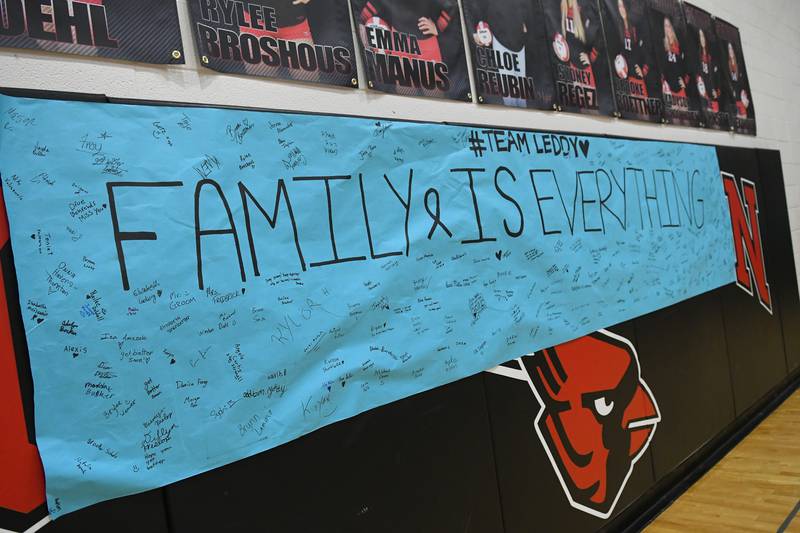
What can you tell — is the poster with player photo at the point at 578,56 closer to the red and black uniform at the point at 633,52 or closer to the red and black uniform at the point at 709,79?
the red and black uniform at the point at 633,52

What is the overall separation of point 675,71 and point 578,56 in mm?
1086

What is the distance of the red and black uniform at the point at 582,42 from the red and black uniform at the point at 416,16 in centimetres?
78

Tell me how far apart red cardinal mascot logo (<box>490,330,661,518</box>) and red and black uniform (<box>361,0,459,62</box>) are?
1113 mm

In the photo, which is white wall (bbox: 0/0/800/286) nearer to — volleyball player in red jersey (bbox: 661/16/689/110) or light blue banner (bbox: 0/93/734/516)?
light blue banner (bbox: 0/93/734/516)

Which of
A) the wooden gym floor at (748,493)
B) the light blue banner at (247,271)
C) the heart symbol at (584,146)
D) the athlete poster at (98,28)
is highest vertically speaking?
the athlete poster at (98,28)

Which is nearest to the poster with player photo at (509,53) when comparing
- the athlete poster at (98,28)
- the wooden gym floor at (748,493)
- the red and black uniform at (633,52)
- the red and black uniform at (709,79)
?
the red and black uniform at (633,52)

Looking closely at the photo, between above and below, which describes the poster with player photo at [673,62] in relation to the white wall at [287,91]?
above

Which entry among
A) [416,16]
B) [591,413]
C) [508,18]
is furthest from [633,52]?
[591,413]

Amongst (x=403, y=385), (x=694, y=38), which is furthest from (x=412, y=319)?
(x=694, y=38)

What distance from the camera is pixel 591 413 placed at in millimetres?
2426

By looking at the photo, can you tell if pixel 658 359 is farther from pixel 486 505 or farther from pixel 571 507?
pixel 486 505

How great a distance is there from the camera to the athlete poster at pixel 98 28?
3.96 ft

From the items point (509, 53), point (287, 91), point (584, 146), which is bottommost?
point (584, 146)

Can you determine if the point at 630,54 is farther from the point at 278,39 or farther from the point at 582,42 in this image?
the point at 278,39
